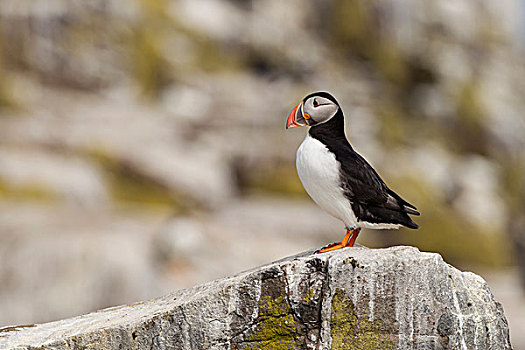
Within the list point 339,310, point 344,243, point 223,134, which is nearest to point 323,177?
point 344,243

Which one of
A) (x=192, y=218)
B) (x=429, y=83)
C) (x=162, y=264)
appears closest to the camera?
(x=162, y=264)

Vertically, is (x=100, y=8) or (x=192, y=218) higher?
(x=100, y=8)

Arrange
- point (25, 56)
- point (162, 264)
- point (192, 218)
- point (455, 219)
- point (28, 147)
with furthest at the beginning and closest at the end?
point (25, 56)
point (455, 219)
point (28, 147)
point (192, 218)
point (162, 264)

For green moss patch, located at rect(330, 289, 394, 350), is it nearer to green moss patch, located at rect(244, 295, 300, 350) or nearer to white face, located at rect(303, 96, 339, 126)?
green moss patch, located at rect(244, 295, 300, 350)

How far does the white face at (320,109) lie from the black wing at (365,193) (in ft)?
0.97

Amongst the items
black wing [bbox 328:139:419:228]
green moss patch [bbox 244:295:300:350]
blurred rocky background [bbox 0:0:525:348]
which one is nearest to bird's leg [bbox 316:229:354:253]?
black wing [bbox 328:139:419:228]

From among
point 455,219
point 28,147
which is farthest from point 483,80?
point 28,147

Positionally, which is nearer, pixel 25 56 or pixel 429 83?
pixel 25 56

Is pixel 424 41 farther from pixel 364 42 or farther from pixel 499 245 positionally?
pixel 499 245

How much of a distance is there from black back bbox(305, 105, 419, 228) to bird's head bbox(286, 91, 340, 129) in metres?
0.06

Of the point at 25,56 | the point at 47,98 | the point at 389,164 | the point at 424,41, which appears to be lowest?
the point at 389,164

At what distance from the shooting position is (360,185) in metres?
6.44

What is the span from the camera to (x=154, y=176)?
26922 millimetres

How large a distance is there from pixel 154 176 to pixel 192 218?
713 cm
